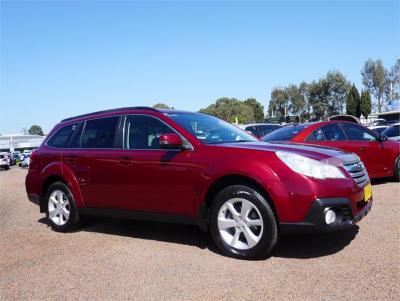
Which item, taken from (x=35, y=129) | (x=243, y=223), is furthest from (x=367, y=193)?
(x=35, y=129)

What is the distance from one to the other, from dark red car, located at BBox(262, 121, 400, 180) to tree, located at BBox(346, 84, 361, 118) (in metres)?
55.4

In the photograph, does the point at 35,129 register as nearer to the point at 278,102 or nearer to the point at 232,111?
the point at 232,111

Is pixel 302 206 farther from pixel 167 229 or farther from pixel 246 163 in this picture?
pixel 167 229

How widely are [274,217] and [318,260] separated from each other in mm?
629

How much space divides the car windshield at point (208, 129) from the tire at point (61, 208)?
6.91ft

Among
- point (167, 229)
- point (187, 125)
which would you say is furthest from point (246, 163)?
point (167, 229)

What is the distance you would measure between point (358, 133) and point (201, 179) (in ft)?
18.1

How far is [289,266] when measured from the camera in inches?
170

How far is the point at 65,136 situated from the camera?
22.0 ft

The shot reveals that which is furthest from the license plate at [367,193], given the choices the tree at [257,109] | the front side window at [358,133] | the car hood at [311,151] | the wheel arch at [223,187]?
the tree at [257,109]

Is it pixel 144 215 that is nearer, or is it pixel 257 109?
pixel 144 215

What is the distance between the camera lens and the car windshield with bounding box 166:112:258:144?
5.31 meters

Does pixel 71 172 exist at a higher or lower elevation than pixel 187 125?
lower

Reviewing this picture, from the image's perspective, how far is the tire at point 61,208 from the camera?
21.0ft
